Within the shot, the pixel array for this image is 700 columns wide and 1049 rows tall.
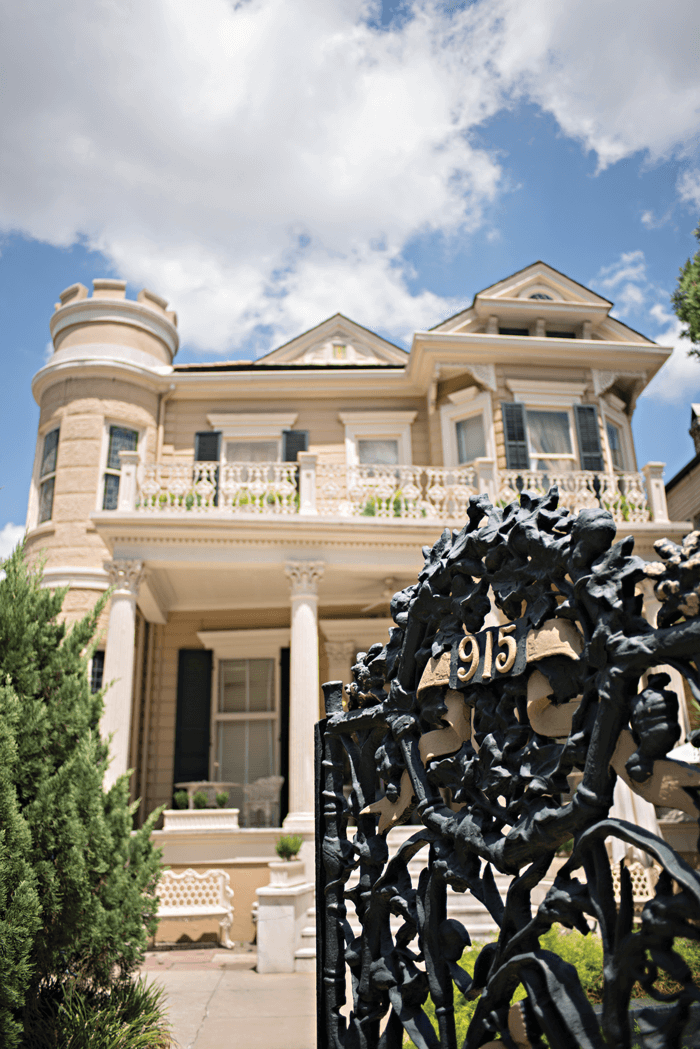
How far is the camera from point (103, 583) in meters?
13.8

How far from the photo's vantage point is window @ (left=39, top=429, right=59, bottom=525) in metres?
14.7

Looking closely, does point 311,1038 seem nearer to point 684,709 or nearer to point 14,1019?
point 14,1019

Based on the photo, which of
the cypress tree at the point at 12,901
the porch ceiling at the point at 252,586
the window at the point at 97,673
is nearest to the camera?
the cypress tree at the point at 12,901

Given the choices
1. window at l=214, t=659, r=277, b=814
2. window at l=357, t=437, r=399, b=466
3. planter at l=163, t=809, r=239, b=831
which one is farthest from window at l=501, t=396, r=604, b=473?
planter at l=163, t=809, r=239, b=831

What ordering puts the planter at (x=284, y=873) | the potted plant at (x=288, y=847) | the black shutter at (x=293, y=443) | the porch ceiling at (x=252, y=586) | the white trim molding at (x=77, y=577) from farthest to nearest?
the black shutter at (x=293, y=443), the white trim molding at (x=77, y=577), the porch ceiling at (x=252, y=586), the potted plant at (x=288, y=847), the planter at (x=284, y=873)

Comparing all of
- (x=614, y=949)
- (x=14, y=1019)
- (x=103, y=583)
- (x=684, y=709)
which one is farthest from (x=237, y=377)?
(x=614, y=949)

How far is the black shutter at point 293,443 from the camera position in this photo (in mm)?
15555

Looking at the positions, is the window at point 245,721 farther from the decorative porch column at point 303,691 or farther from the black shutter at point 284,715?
the decorative porch column at point 303,691

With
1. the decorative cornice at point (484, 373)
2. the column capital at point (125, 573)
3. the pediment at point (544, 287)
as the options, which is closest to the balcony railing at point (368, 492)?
the column capital at point (125, 573)

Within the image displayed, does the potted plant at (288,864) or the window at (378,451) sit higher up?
the window at (378,451)

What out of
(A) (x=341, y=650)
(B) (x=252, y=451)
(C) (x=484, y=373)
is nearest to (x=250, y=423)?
(B) (x=252, y=451)

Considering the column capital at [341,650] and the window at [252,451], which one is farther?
the window at [252,451]

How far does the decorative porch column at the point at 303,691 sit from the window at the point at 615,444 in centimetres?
766

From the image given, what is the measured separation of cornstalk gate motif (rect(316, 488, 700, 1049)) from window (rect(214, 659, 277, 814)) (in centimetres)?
1262
